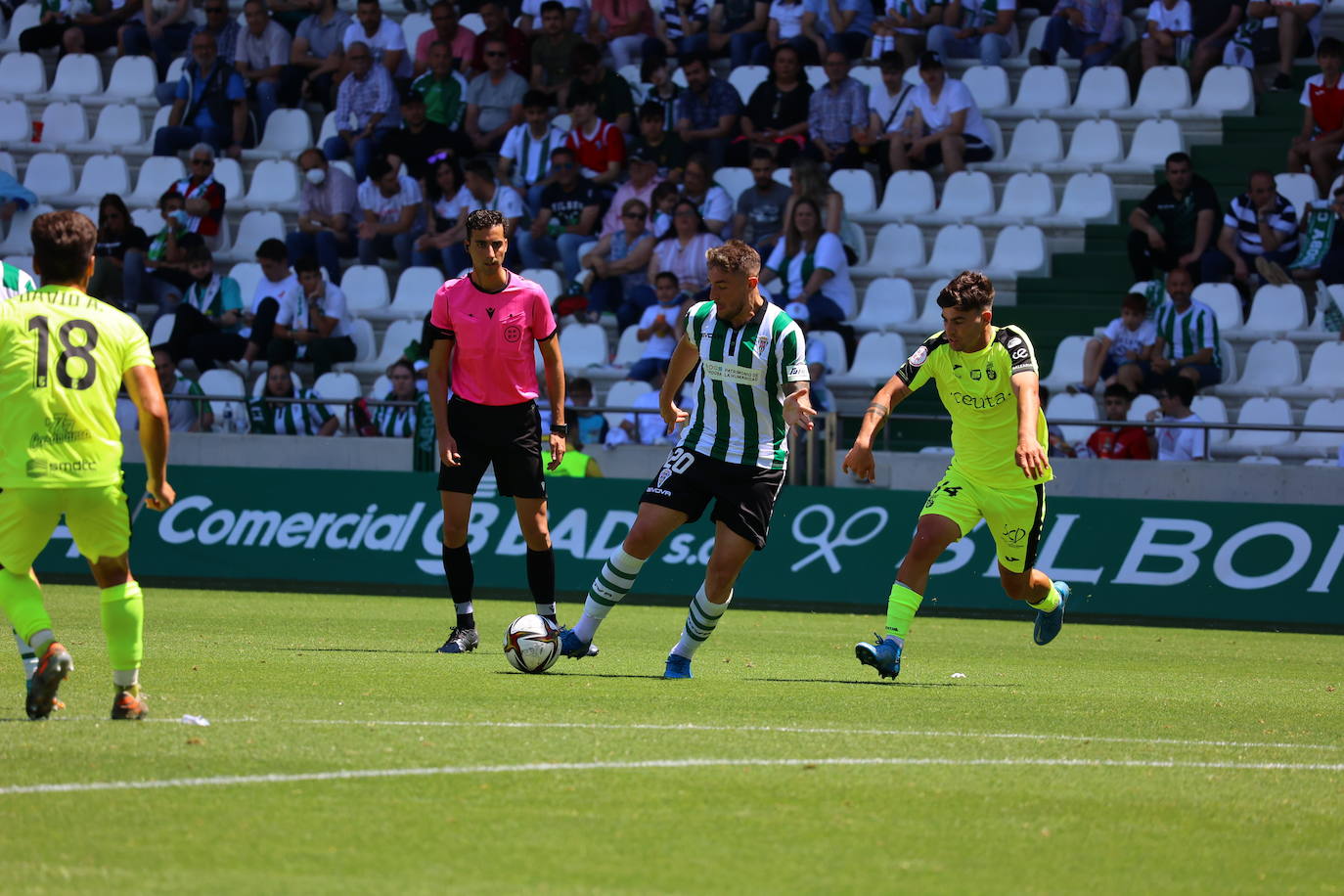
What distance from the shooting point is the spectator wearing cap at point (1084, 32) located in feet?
68.8

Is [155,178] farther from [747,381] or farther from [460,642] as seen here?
[747,381]

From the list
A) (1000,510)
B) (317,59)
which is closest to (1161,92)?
(317,59)

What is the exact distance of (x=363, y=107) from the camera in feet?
74.3

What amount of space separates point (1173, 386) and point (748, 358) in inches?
330

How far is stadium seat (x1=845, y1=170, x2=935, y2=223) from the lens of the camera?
20.6m

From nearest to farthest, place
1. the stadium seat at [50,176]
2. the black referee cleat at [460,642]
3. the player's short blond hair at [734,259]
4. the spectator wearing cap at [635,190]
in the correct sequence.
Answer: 1. the player's short blond hair at [734,259]
2. the black referee cleat at [460,642]
3. the spectator wearing cap at [635,190]
4. the stadium seat at [50,176]

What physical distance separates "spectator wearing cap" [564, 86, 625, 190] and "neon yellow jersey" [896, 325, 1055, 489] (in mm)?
11621

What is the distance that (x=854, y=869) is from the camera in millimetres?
4832

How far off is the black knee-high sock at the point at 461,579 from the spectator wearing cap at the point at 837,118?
11005mm

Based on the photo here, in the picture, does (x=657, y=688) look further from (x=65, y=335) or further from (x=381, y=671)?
(x=65, y=335)

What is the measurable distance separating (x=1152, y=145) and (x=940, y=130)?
2348mm

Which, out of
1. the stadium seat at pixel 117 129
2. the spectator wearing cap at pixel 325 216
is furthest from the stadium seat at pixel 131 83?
the spectator wearing cap at pixel 325 216

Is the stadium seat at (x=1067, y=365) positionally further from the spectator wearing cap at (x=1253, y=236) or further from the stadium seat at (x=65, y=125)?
the stadium seat at (x=65, y=125)

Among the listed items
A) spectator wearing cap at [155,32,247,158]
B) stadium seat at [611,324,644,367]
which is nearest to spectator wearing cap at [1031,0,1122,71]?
stadium seat at [611,324,644,367]
